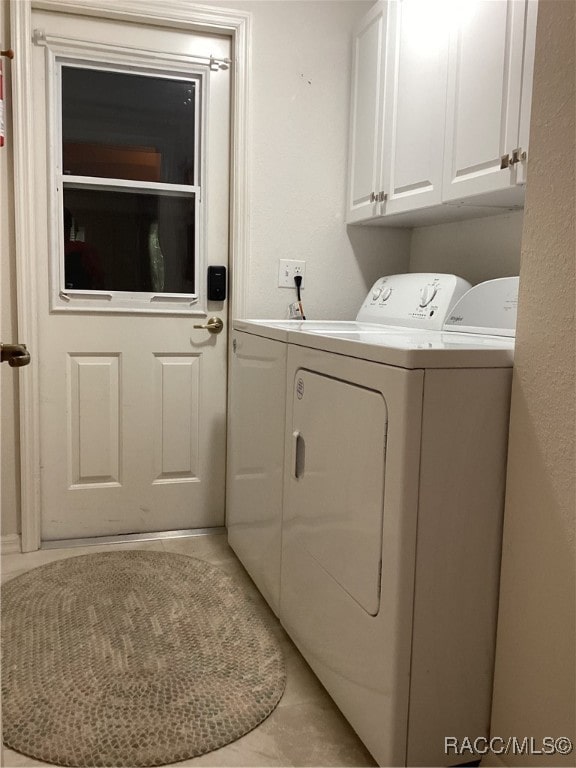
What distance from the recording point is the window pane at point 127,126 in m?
2.44

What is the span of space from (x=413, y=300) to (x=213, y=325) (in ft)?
2.78

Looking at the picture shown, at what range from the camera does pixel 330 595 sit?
1.53 metres

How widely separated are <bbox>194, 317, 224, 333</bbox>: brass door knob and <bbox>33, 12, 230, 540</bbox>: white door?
0.06 feet

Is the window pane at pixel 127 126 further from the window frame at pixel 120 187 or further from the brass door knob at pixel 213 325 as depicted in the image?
the brass door knob at pixel 213 325

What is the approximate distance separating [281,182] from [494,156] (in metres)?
1.09

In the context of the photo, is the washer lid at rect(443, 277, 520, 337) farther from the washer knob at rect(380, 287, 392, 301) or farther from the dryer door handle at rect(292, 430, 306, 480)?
the dryer door handle at rect(292, 430, 306, 480)

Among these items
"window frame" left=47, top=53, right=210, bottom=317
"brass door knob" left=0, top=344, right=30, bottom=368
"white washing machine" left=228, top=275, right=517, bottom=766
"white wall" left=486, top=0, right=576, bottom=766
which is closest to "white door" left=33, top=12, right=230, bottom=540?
"window frame" left=47, top=53, right=210, bottom=317

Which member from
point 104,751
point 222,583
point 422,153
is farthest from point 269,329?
point 104,751

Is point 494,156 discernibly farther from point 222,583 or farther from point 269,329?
point 222,583

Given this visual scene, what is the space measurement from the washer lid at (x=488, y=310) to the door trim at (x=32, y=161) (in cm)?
96

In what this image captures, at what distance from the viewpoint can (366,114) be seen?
2.50 m

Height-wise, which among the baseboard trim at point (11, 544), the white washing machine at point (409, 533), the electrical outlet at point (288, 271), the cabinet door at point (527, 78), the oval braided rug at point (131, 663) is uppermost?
the cabinet door at point (527, 78)

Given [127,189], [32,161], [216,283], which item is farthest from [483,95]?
[32,161]

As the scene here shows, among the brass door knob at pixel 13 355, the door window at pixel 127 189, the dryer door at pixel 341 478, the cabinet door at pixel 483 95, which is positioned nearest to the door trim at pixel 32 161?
the door window at pixel 127 189
